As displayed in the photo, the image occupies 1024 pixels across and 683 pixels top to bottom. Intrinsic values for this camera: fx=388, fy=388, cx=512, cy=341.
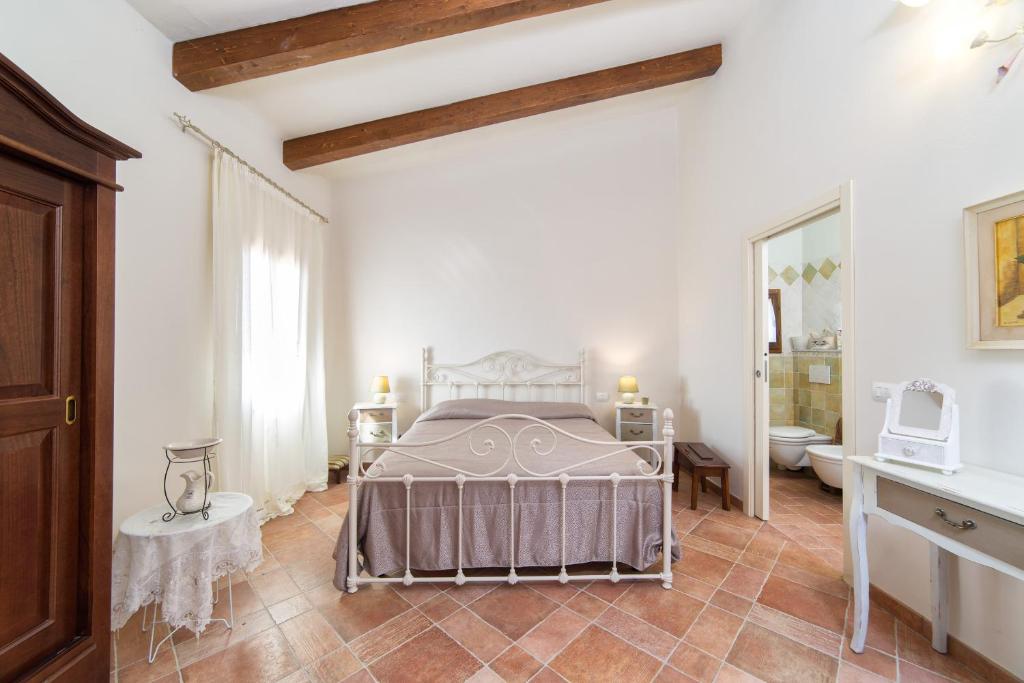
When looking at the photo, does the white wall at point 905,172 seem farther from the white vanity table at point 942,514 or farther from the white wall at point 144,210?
the white wall at point 144,210

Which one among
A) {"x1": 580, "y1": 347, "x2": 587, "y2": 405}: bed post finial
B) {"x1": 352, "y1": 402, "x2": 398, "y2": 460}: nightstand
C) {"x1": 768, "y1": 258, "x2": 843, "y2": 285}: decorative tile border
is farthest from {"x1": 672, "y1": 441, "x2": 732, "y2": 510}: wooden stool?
{"x1": 352, "y1": 402, "x2": 398, "y2": 460}: nightstand

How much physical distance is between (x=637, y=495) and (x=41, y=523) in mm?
2334

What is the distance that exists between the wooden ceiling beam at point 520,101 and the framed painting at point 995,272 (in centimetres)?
247

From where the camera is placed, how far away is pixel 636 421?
12.4 ft

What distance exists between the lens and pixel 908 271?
1.74 meters

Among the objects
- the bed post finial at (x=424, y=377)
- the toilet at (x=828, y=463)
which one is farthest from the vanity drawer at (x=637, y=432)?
the bed post finial at (x=424, y=377)

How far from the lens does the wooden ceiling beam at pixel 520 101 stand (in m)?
3.19

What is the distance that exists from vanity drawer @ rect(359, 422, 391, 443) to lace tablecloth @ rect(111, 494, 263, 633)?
78.4 inches

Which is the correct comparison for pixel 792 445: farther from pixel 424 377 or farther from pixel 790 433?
pixel 424 377

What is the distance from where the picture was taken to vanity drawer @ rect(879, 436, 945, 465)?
4.69 ft

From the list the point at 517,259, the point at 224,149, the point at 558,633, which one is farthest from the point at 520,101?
the point at 558,633

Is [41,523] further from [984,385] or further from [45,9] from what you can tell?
[984,385]

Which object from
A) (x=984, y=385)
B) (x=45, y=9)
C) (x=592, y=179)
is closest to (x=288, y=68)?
(x=45, y=9)

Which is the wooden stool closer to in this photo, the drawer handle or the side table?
the drawer handle
